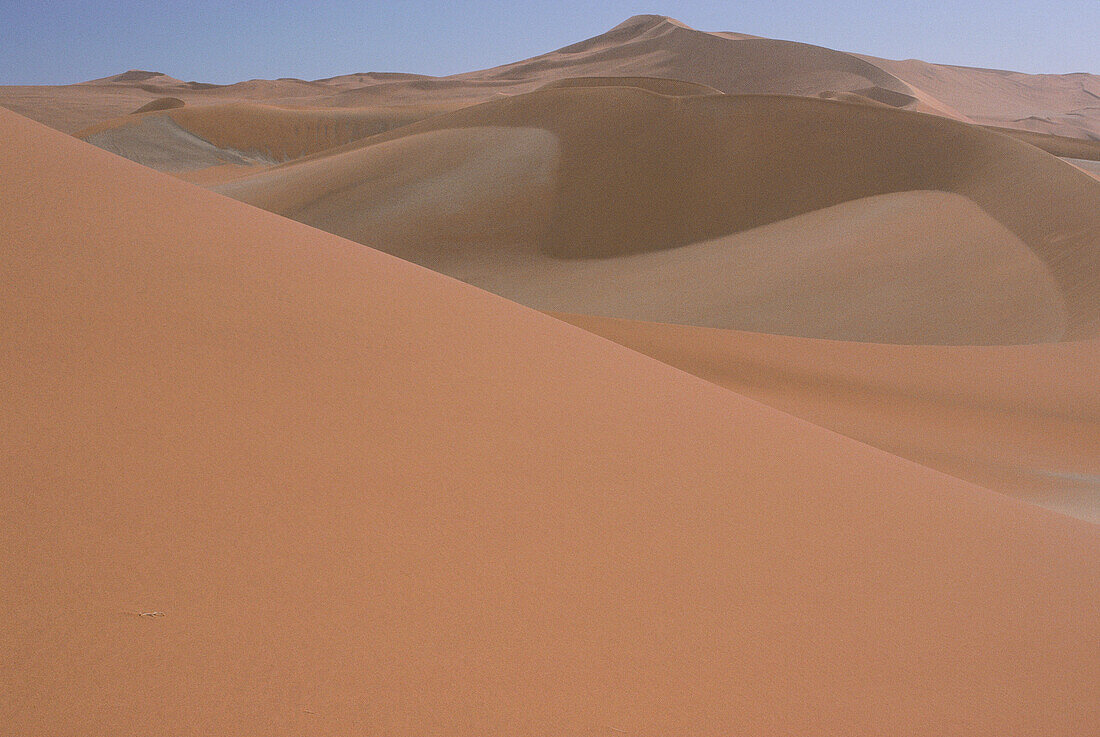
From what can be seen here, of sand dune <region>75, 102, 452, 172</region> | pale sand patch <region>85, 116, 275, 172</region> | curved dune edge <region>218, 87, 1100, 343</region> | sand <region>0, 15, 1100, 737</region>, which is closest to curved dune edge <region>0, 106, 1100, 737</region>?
sand <region>0, 15, 1100, 737</region>

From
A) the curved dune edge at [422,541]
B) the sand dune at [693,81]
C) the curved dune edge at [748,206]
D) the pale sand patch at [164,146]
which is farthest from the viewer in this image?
the sand dune at [693,81]

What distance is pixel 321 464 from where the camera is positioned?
178 cm

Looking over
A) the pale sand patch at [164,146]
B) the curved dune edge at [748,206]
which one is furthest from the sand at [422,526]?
the pale sand patch at [164,146]

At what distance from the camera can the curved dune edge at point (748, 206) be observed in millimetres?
12008

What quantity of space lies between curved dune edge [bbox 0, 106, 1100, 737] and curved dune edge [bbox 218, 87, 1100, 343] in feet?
31.0

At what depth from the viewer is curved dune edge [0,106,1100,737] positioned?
4.26 ft

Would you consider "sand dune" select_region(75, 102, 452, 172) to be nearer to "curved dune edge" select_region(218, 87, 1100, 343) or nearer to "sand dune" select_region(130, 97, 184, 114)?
"sand dune" select_region(130, 97, 184, 114)

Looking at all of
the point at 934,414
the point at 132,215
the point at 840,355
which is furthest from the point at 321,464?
the point at 840,355

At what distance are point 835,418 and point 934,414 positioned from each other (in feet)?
3.42

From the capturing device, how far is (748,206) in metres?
18.2

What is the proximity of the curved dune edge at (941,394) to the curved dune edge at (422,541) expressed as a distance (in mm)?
2483

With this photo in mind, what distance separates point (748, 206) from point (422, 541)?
17562mm

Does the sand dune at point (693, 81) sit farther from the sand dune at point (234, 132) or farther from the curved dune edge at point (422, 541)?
the curved dune edge at point (422, 541)

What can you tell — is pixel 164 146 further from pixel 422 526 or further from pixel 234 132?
pixel 422 526
